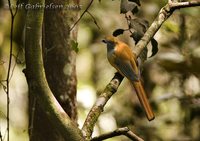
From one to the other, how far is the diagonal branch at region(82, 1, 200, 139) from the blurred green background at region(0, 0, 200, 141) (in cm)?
69

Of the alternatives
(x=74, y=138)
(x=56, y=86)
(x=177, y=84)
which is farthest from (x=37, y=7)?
(x=177, y=84)

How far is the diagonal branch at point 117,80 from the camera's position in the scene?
179 cm

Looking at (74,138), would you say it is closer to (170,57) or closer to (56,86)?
(56,86)

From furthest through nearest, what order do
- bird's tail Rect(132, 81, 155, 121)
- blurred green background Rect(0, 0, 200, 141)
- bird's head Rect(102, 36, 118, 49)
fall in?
1. blurred green background Rect(0, 0, 200, 141)
2. bird's head Rect(102, 36, 118, 49)
3. bird's tail Rect(132, 81, 155, 121)

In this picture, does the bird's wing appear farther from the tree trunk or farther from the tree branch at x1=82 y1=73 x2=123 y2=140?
the tree branch at x1=82 y1=73 x2=123 y2=140

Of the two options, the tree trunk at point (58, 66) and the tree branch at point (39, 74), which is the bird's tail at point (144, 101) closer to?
the tree trunk at point (58, 66)

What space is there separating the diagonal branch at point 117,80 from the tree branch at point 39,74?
0.08 meters

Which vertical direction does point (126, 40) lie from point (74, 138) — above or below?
above

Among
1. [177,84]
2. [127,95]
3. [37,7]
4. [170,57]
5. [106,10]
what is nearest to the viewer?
[37,7]

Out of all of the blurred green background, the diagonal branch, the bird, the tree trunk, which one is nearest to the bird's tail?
the bird

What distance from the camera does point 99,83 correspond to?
508cm

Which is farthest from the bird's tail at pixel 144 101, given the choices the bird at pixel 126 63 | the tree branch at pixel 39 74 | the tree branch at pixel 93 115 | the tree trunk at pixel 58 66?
the tree branch at pixel 39 74

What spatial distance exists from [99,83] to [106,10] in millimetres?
739

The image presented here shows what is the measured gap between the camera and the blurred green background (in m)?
3.57
